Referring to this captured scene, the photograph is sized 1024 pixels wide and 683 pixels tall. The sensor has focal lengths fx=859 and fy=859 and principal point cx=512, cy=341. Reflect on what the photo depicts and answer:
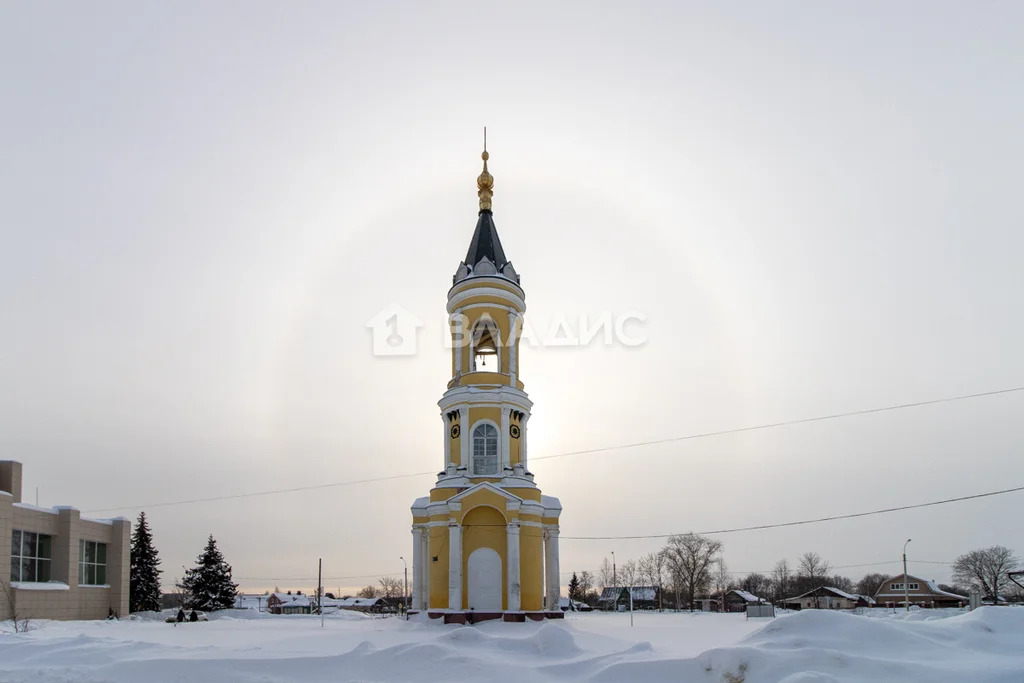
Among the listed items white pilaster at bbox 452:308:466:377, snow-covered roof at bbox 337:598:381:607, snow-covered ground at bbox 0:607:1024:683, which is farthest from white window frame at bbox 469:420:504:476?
snow-covered roof at bbox 337:598:381:607

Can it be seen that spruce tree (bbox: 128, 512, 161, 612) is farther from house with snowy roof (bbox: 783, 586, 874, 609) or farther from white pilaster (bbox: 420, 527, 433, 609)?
house with snowy roof (bbox: 783, 586, 874, 609)

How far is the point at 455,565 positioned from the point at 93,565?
69.7 ft

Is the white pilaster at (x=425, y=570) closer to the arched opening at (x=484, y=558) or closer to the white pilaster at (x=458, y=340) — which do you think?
the arched opening at (x=484, y=558)

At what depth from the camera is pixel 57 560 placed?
40.6m

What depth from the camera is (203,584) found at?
6475 cm

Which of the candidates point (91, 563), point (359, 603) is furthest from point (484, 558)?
point (359, 603)

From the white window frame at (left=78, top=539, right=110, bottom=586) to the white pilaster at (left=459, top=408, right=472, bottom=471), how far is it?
20123 millimetres

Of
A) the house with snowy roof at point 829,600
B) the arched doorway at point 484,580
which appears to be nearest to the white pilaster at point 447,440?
the arched doorway at point 484,580

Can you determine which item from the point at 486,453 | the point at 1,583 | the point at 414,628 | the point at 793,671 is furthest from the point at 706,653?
the point at 1,583

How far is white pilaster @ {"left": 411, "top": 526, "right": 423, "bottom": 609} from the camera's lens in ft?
124

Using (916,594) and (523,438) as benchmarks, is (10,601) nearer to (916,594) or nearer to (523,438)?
(523,438)

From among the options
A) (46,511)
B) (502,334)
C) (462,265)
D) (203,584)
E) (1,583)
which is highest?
(462,265)

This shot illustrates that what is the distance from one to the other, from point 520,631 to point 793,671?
14.3 meters

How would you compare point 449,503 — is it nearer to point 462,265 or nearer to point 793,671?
point 462,265
